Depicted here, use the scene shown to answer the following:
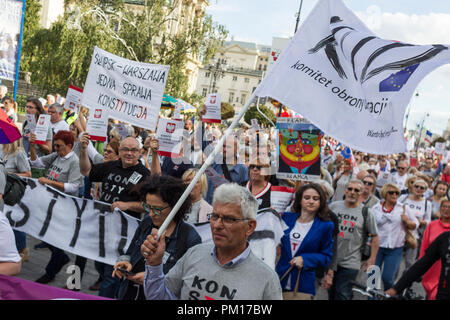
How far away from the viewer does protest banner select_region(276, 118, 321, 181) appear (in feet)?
18.2

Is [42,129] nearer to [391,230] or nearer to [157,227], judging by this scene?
[157,227]

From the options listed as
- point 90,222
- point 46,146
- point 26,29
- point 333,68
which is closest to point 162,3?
point 26,29

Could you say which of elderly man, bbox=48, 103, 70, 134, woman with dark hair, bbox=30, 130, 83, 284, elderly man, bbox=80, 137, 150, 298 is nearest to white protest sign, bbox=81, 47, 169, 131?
woman with dark hair, bbox=30, 130, 83, 284

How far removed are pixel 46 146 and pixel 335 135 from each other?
5.11 meters

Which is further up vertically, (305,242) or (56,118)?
(56,118)

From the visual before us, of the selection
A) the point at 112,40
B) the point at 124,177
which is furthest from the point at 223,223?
the point at 112,40

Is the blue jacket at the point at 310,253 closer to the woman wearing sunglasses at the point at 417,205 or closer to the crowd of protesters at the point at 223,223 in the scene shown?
the crowd of protesters at the point at 223,223

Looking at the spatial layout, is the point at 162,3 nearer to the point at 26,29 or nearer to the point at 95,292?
the point at 26,29

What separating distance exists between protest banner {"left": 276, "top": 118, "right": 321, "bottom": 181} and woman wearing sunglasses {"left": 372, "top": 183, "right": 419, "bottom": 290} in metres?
1.94

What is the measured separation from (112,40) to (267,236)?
2278cm

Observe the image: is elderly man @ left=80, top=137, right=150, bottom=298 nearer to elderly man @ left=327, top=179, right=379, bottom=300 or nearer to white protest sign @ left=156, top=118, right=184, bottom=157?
white protest sign @ left=156, top=118, right=184, bottom=157

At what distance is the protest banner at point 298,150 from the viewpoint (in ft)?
18.2

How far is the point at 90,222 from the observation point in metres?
5.47

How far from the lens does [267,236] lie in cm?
433
